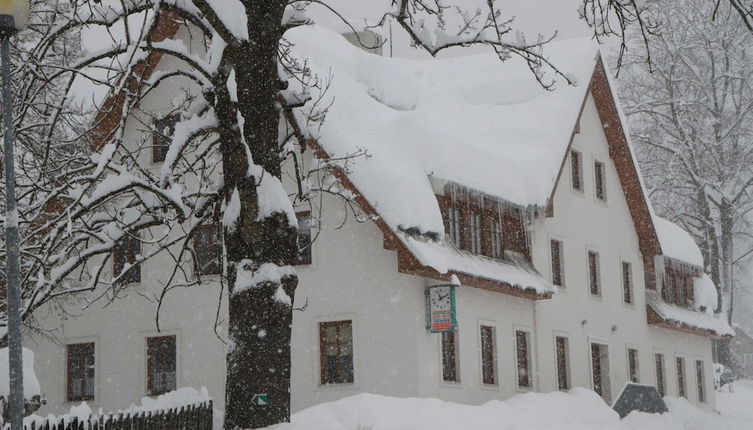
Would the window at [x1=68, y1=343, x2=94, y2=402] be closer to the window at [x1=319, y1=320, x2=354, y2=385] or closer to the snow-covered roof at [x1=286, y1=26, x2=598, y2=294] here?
the window at [x1=319, y1=320, x2=354, y2=385]

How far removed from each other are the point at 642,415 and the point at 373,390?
29.5 ft

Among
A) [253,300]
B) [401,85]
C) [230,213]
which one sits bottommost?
[253,300]

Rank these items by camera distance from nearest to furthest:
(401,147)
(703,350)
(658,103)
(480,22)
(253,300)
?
(253,300)
(480,22)
(401,147)
(703,350)
(658,103)

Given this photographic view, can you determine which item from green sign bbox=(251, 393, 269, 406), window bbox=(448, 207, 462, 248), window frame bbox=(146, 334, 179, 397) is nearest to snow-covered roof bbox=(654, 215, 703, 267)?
window bbox=(448, 207, 462, 248)

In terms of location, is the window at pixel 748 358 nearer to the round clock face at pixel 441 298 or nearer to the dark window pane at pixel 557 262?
the dark window pane at pixel 557 262

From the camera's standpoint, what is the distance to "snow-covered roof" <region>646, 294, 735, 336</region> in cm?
3381

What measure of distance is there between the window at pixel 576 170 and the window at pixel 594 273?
1872 mm

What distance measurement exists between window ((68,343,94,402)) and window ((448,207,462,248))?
837 centimetres

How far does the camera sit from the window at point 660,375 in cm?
3459

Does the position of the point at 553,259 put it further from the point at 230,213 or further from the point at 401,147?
the point at 230,213

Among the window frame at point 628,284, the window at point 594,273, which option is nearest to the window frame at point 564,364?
the window at point 594,273

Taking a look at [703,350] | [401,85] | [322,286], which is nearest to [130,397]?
[322,286]

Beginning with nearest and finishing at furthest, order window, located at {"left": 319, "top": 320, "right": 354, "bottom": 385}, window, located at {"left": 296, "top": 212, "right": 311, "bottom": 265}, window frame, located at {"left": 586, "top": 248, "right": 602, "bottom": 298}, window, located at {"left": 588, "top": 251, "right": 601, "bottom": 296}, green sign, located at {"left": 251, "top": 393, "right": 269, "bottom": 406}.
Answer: green sign, located at {"left": 251, "top": 393, "right": 269, "bottom": 406} < window, located at {"left": 319, "top": 320, "right": 354, "bottom": 385} < window, located at {"left": 296, "top": 212, "right": 311, "bottom": 265} < window frame, located at {"left": 586, "top": 248, "right": 602, "bottom": 298} < window, located at {"left": 588, "top": 251, "right": 601, "bottom": 296}

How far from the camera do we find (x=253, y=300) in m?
11.9
